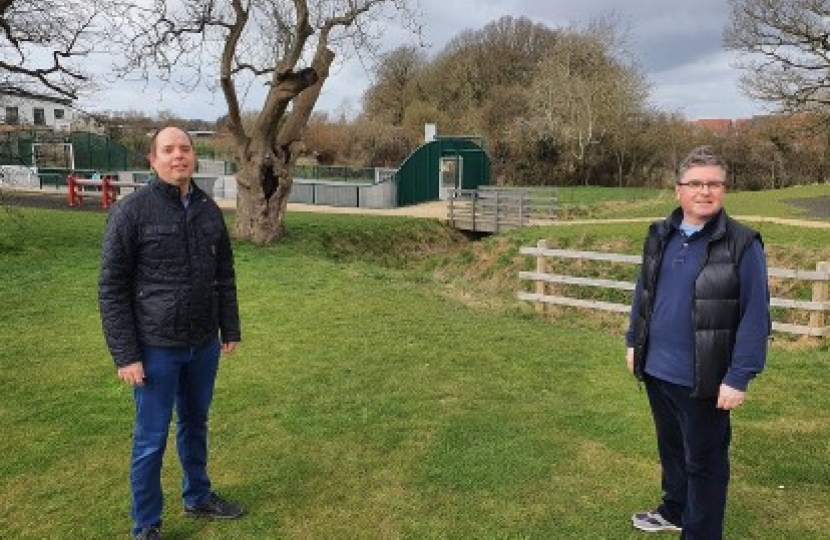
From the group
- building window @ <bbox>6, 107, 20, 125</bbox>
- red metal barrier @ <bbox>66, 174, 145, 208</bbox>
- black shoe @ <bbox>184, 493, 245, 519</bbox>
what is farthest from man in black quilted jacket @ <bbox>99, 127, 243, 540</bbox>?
red metal barrier @ <bbox>66, 174, 145, 208</bbox>

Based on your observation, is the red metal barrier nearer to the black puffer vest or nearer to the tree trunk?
the tree trunk

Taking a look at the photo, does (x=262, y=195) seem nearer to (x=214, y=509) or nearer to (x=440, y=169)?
(x=214, y=509)

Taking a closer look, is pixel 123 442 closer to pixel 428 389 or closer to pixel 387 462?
pixel 387 462

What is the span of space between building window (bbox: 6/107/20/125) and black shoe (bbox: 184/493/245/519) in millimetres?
14123

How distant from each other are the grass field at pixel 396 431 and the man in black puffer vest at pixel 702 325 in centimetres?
73

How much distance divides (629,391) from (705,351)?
133 inches

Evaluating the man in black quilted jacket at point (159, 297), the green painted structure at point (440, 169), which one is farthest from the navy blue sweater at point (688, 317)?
the green painted structure at point (440, 169)

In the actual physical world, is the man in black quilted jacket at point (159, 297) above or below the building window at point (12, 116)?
below

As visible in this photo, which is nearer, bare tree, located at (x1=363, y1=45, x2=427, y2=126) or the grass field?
the grass field

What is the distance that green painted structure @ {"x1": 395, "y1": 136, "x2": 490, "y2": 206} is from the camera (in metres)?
30.5

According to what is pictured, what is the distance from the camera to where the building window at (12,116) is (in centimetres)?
1519

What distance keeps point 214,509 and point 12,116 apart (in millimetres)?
14747

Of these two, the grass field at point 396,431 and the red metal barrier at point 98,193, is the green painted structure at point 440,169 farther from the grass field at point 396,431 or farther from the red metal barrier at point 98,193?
the grass field at point 396,431

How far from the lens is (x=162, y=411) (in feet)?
11.4
